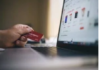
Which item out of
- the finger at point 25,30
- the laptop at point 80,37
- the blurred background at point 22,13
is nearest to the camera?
the laptop at point 80,37

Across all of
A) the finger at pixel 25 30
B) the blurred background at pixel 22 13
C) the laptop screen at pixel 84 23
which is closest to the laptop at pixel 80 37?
the laptop screen at pixel 84 23

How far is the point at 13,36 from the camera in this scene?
73 centimetres

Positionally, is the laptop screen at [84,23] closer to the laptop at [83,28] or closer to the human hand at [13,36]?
the laptop at [83,28]

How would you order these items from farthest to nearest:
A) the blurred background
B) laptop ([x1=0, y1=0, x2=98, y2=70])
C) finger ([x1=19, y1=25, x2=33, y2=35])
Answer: the blurred background → finger ([x1=19, y1=25, x2=33, y2=35]) → laptop ([x1=0, y1=0, x2=98, y2=70])

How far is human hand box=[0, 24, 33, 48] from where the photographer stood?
0.71 meters

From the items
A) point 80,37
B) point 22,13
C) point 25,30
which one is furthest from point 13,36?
point 22,13

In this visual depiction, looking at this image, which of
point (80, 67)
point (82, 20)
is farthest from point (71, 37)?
point (80, 67)

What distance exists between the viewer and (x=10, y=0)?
364cm

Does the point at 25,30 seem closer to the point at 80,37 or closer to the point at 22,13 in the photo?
the point at 80,37

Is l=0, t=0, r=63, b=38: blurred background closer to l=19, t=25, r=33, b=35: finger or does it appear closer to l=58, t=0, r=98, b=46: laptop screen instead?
l=19, t=25, r=33, b=35: finger

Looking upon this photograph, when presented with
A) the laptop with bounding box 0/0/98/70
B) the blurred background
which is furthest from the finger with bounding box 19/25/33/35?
the blurred background

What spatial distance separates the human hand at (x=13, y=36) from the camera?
0.71m

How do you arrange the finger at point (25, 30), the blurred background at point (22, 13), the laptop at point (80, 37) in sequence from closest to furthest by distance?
1. the laptop at point (80, 37)
2. the finger at point (25, 30)
3. the blurred background at point (22, 13)

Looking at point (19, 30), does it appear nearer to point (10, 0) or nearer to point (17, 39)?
point (17, 39)
